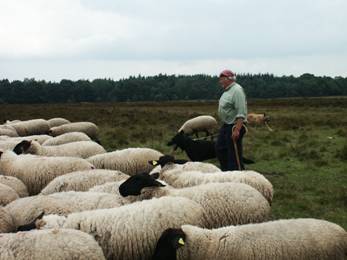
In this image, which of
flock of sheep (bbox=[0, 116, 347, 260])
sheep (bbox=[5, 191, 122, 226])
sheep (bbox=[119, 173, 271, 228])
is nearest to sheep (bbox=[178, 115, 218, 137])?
flock of sheep (bbox=[0, 116, 347, 260])

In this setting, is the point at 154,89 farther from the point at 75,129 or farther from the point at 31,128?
the point at 75,129

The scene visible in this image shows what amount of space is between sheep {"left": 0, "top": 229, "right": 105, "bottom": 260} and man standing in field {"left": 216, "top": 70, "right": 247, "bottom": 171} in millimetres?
4669

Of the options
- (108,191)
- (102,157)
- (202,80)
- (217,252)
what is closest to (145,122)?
(102,157)

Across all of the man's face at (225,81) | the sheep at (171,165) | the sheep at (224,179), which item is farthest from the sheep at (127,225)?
the man's face at (225,81)

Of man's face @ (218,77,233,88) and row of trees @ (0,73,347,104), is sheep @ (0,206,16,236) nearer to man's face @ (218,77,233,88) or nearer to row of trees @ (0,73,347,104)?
man's face @ (218,77,233,88)

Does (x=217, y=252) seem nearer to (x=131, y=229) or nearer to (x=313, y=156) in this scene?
(x=131, y=229)

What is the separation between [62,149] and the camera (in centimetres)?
1116

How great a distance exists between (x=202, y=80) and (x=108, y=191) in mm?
130544

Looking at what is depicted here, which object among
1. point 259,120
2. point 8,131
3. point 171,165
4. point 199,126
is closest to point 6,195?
point 171,165

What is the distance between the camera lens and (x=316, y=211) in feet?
29.5

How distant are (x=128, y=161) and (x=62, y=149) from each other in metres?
2.06

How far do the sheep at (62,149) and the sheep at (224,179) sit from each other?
376cm

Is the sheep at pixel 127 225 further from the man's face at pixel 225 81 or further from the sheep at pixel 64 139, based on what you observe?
the sheep at pixel 64 139

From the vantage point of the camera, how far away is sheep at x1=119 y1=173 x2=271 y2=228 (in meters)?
6.43
